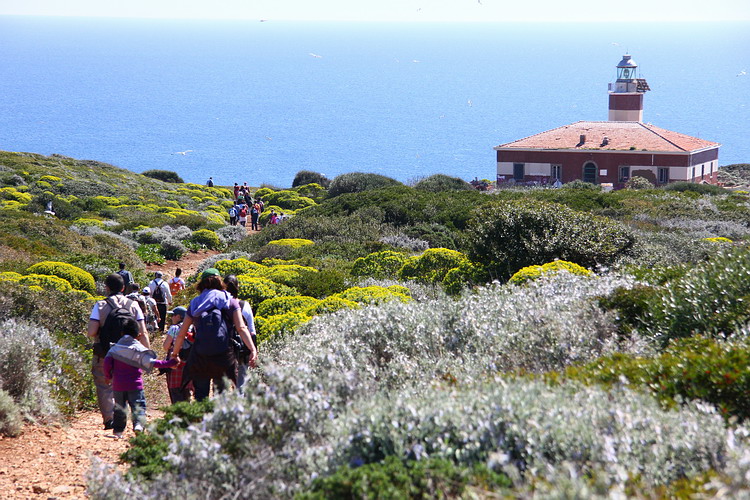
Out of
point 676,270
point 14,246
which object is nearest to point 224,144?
point 14,246

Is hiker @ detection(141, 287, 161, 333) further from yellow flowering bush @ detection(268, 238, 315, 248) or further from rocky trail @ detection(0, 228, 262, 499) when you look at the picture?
yellow flowering bush @ detection(268, 238, 315, 248)

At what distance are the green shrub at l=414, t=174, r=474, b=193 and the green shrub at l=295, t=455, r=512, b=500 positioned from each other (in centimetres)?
2770

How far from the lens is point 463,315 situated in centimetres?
696

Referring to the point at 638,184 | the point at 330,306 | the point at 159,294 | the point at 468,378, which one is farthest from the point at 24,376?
the point at 638,184

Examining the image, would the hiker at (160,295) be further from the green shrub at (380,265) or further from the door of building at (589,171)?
the door of building at (589,171)

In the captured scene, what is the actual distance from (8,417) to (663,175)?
46.1 m

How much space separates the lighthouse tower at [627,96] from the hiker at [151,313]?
1965 inches

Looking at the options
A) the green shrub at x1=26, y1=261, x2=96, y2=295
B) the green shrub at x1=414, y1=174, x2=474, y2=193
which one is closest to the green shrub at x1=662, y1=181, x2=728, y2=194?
the green shrub at x1=414, y1=174, x2=474, y2=193

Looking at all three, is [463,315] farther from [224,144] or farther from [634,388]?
[224,144]

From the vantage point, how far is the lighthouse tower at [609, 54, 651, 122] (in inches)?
2206

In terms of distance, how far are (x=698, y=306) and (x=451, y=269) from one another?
6636 millimetres

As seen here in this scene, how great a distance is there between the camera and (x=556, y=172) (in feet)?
164

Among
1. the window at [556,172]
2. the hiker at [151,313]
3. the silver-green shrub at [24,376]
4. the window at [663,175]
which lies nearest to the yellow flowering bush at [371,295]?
the hiker at [151,313]

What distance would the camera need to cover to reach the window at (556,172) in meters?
49.8
